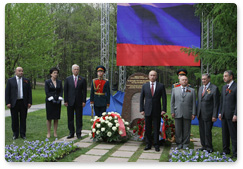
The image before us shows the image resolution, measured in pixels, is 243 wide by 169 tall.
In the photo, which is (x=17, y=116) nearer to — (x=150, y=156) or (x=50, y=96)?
(x=50, y=96)

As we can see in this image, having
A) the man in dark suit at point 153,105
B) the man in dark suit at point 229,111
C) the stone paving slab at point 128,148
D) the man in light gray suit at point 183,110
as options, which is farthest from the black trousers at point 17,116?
the man in dark suit at point 229,111

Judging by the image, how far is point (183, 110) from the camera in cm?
489

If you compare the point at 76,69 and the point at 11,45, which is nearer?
the point at 76,69

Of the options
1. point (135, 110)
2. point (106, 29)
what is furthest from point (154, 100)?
point (106, 29)

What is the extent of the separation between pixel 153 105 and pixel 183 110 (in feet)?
1.82

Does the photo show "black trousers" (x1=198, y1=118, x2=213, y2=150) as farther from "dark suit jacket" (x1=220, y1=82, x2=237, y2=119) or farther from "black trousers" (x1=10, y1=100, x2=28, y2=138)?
"black trousers" (x1=10, y1=100, x2=28, y2=138)

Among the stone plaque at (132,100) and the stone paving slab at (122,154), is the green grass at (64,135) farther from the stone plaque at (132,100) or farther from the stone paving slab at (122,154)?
the stone plaque at (132,100)

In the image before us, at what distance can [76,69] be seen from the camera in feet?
18.6

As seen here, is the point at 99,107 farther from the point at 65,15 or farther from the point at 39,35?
the point at 65,15

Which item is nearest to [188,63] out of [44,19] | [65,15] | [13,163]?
[13,163]

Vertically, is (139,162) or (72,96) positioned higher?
(72,96)

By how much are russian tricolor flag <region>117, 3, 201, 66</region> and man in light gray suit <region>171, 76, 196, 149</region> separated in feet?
9.27

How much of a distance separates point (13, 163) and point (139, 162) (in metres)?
1.92

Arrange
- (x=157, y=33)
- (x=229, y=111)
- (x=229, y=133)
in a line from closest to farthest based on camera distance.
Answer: (x=229, y=111)
(x=229, y=133)
(x=157, y=33)
